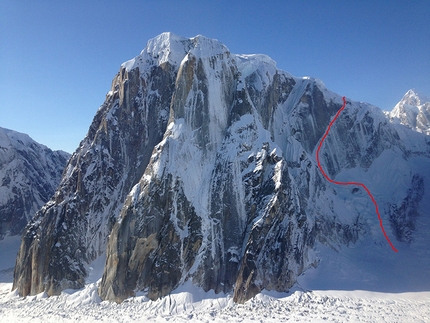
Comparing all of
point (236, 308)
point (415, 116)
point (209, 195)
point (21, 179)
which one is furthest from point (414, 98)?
point (21, 179)

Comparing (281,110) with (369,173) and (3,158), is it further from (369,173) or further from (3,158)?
(3,158)

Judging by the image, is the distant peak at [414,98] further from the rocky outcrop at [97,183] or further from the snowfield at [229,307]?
the rocky outcrop at [97,183]

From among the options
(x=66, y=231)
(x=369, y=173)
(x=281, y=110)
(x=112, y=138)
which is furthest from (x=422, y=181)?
(x=66, y=231)

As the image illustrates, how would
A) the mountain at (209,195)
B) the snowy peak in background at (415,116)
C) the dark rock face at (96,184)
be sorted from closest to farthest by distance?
the mountain at (209,195) → the dark rock face at (96,184) → the snowy peak in background at (415,116)

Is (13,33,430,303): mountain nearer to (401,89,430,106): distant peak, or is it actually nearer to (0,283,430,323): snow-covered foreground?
(0,283,430,323): snow-covered foreground

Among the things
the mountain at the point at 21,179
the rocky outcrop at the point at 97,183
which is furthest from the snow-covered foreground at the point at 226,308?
the mountain at the point at 21,179

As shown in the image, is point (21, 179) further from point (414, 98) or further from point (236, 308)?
point (414, 98)
